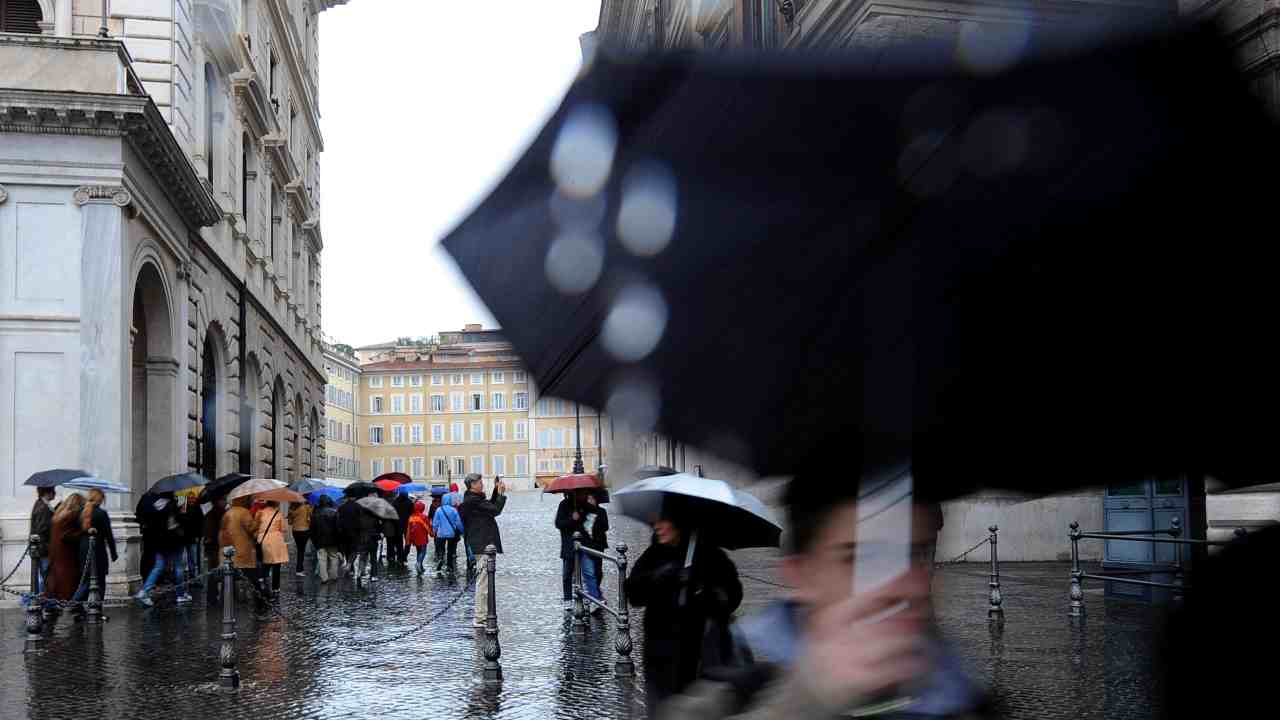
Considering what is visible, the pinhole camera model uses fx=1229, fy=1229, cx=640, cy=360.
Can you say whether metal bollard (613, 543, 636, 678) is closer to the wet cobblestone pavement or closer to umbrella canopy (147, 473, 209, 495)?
the wet cobblestone pavement

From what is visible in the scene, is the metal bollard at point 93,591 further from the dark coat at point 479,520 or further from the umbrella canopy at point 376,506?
the umbrella canopy at point 376,506

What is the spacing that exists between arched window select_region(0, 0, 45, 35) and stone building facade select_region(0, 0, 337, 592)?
3cm

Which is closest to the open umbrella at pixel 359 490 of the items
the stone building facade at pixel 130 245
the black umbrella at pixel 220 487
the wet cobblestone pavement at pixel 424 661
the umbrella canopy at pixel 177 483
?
the stone building facade at pixel 130 245

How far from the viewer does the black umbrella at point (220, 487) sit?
17406 millimetres

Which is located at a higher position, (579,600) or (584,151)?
(584,151)

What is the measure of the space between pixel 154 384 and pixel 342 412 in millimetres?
77980

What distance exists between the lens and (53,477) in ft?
50.3

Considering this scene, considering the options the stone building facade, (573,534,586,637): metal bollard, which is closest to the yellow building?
the stone building facade

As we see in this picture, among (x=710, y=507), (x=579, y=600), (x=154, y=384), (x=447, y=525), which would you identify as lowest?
(x=579, y=600)

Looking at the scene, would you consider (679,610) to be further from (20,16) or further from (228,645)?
(20,16)

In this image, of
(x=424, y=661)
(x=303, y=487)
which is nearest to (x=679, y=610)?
(x=424, y=661)

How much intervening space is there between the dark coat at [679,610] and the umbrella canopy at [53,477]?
1244 centimetres

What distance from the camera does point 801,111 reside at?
1457 millimetres

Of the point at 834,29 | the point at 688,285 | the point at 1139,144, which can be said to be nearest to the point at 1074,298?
the point at 1139,144
